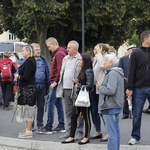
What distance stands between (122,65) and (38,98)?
118 inches

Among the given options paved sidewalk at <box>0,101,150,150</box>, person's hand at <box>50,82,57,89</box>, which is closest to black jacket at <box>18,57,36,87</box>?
person's hand at <box>50,82,57,89</box>

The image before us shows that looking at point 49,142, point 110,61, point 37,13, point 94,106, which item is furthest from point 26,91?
point 37,13

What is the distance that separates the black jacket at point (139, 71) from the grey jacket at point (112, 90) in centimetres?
64

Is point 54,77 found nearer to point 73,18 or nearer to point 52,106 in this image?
point 52,106

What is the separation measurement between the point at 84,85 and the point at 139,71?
96cm

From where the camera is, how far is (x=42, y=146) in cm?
725

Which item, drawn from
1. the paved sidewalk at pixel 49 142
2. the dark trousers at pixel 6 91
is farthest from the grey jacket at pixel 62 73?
the dark trousers at pixel 6 91

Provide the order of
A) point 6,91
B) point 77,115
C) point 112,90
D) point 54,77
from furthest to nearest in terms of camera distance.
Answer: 1. point 6,91
2. point 54,77
3. point 77,115
4. point 112,90

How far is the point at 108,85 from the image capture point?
6.08 metres

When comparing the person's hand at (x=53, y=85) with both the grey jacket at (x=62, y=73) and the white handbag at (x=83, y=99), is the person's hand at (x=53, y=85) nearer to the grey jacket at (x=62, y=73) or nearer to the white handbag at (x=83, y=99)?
the grey jacket at (x=62, y=73)

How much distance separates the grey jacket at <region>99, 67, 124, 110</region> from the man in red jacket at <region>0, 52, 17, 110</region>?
6.47 m

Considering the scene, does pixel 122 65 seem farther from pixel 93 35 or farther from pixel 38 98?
pixel 93 35

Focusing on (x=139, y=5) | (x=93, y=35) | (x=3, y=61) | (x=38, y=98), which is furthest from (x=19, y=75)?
(x=93, y=35)

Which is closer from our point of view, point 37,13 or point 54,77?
point 54,77
